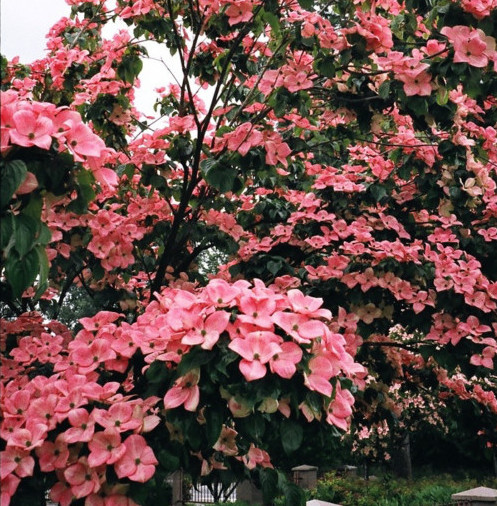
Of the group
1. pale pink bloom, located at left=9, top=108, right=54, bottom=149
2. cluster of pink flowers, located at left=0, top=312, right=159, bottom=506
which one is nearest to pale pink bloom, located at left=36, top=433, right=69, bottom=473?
cluster of pink flowers, located at left=0, top=312, right=159, bottom=506

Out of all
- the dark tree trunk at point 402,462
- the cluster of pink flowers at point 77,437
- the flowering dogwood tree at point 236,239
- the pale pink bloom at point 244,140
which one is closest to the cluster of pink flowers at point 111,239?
the flowering dogwood tree at point 236,239

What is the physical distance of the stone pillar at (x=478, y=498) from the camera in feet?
19.5

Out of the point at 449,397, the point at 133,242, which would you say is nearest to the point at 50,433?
the point at 133,242

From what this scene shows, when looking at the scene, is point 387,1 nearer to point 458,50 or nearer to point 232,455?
point 458,50

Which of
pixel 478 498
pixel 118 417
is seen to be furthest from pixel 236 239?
pixel 478 498

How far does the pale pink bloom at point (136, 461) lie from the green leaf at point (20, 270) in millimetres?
597

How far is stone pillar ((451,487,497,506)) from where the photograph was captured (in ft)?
19.5

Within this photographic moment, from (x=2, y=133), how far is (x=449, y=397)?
403 cm

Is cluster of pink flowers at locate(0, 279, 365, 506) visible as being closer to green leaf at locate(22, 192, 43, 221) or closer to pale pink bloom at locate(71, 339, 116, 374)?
pale pink bloom at locate(71, 339, 116, 374)

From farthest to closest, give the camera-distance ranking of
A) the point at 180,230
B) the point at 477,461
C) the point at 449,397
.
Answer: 1. the point at 477,461
2. the point at 449,397
3. the point at 180,230

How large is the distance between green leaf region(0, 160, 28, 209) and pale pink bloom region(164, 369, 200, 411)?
63 cm

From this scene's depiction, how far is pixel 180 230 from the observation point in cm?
353

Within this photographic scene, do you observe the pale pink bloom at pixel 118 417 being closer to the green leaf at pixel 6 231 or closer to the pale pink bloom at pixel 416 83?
the green leaf at pixel 6 231

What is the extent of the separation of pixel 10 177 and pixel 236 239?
221 centimetres
